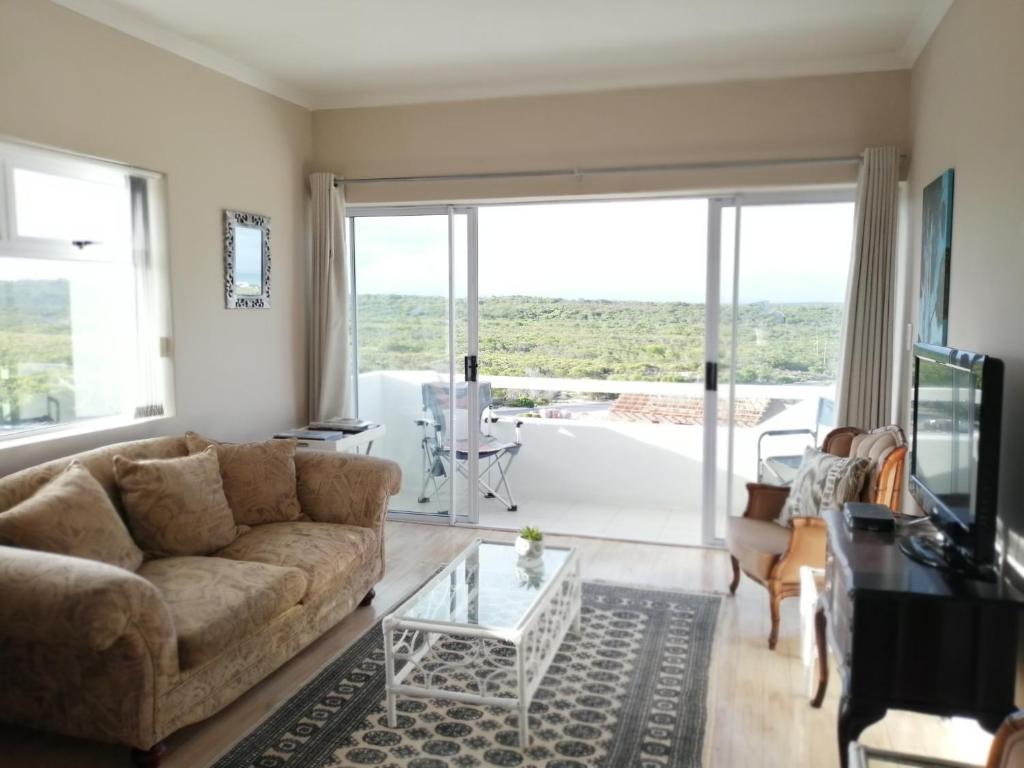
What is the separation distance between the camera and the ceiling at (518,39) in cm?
368

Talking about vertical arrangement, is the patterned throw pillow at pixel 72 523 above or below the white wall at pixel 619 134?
below

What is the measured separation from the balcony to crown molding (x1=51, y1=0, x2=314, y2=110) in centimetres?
189

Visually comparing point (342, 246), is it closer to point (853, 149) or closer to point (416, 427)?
point (416, 427)

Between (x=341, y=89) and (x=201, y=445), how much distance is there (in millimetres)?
2533

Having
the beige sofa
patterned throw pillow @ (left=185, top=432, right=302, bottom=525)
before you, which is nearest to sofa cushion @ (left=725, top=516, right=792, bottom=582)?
the beige sofa

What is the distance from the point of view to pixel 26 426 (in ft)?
11.6

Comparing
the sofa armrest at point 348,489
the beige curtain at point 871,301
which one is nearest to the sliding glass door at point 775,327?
the beige curtain at point 871,301

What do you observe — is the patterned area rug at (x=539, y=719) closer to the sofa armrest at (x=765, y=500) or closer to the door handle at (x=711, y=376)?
the sofa armrest at (x=765, y=500)

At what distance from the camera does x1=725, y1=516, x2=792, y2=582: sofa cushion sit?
11.7ft

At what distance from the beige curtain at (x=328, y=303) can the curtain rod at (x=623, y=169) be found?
0.17 m

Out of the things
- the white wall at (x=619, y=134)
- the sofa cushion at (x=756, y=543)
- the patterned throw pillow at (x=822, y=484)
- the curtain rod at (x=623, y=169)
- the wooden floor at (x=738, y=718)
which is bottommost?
the wooden floor at (x=738, y=718)

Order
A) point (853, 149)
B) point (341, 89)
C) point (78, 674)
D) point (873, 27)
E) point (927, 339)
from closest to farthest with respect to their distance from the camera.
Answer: point (78, 674) < point (927, 339) < point (873, 27) < point (853, 149) < point (341, 89)

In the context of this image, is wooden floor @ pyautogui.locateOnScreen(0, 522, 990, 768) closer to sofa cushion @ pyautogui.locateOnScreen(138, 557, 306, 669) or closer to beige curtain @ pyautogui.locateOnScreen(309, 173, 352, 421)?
sofa cushion @ pyautogui.locateOnScreen(138, 557, 306, 669)

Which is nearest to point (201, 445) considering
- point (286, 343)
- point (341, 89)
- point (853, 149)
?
point (286, 343)
